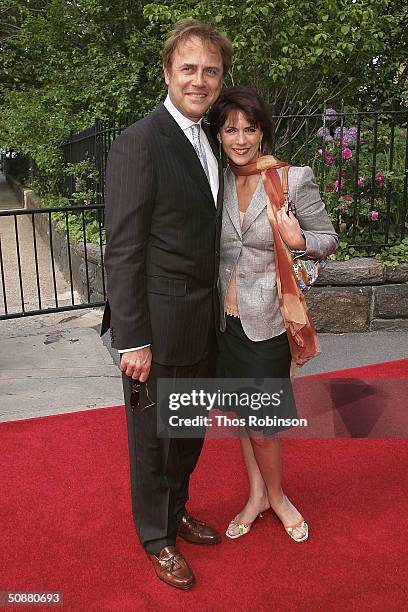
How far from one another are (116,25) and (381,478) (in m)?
10.1

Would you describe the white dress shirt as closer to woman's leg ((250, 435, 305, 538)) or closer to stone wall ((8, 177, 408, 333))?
woman's leg ((250, 435, 305, 538))

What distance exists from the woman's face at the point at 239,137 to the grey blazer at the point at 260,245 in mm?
134

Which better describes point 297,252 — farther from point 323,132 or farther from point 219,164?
point 323,132

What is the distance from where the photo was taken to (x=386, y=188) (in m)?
6.63

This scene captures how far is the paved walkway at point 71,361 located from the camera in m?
4.52

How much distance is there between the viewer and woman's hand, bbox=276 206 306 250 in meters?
2.58

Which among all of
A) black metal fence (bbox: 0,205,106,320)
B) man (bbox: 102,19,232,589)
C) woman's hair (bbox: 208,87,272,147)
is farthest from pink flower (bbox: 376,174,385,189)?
man (bbox: 102,19,232,589)

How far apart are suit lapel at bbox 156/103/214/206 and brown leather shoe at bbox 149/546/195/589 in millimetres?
1465

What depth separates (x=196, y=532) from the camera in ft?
9.70

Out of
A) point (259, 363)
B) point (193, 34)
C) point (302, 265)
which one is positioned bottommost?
point (259, 363)

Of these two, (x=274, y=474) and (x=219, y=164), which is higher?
(x=219, y=164)

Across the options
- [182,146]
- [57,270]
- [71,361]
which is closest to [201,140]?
[182,146]

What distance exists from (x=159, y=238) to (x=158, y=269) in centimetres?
12

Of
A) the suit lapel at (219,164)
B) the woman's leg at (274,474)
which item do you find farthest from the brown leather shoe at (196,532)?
the suit lapel at (219,164)
